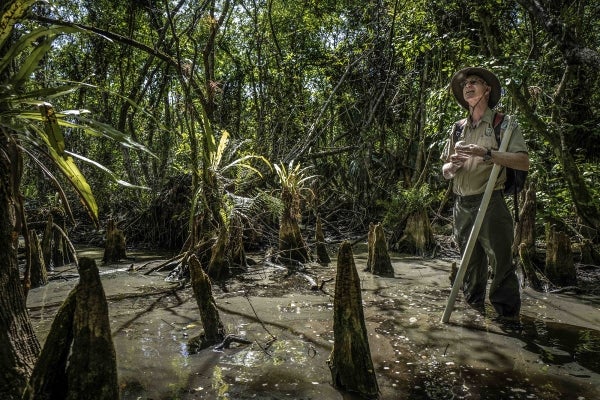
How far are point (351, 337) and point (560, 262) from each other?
3.78 meters

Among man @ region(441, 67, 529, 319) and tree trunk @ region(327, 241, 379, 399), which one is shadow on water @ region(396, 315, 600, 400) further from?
man @ region(441, 67, 529, 319)

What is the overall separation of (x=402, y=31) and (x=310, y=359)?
7.59m

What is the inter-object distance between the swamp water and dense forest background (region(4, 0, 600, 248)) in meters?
1.70

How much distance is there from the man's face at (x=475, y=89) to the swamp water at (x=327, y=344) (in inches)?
71.5

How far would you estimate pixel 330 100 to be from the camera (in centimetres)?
927

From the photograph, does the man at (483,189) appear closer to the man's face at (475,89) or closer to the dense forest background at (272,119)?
the man's face at (475,89)

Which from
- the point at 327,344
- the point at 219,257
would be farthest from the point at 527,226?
the point at 219,257

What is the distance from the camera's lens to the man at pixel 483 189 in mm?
3551

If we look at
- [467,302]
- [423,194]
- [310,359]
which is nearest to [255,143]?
[423,194]

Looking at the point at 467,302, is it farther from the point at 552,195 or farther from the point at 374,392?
the point at 552,195

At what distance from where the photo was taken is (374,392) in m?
2.27

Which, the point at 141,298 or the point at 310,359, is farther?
the point at 141,298

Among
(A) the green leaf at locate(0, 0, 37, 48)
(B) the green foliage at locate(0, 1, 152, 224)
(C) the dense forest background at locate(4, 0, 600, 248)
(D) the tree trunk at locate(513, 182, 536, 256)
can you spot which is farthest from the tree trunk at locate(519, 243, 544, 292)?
(A) the green leaf at locate(0, 0, 37, 48)

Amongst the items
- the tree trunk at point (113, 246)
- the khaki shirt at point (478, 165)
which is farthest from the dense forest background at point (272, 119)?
the khaki shirt at point (478, 165)
